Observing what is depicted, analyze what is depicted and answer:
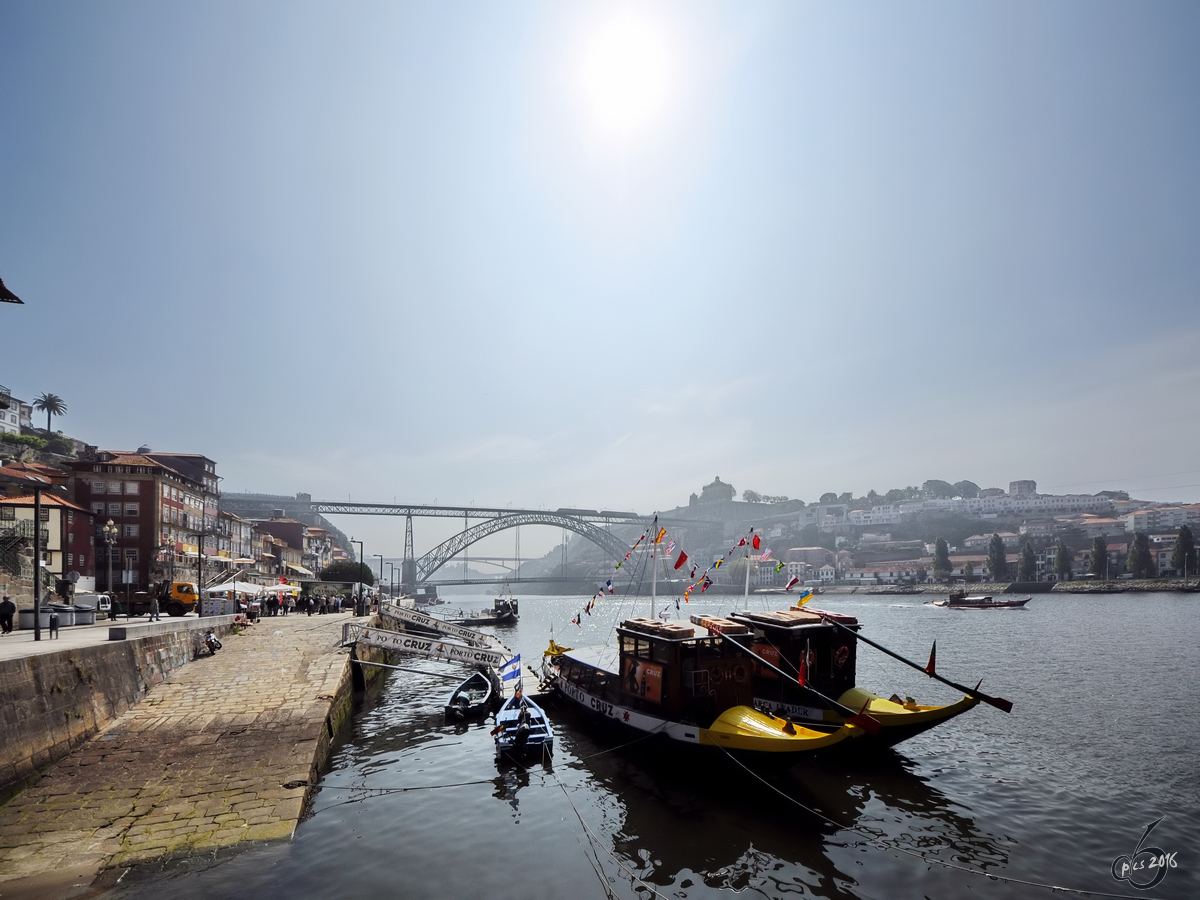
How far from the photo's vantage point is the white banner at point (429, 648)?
24.9 m

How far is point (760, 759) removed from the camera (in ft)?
47.5

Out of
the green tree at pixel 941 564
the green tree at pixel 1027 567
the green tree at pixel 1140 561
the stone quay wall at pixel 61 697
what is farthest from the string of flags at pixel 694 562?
the green tree at pixel 941 564

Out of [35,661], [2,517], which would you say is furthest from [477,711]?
[2,517]

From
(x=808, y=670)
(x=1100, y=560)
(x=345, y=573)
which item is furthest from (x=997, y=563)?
(x=808, y=670)

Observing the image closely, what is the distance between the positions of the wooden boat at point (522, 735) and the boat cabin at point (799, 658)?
20.6ft

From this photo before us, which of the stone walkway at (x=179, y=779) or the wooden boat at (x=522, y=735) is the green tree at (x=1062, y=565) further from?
the stone walkway at (x=179, y=779)

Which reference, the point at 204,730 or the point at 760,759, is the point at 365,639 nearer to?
the point at 204,730

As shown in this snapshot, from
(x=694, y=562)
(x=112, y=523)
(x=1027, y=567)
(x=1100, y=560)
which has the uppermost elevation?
(x=112, y=523)

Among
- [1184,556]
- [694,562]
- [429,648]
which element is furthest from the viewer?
[1184,556]

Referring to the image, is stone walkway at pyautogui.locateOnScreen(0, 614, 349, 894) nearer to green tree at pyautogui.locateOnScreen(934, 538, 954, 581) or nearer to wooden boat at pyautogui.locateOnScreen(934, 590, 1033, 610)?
wooden boat at pyautogui.locateOnScreen(934, 590, 1033, 610)

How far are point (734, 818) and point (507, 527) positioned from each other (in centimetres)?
A: 13800

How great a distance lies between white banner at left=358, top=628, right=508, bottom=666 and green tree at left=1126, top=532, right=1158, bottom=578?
136 meters

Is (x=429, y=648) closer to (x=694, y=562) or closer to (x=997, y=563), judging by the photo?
(x=694, y=562)

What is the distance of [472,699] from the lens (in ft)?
78.7
